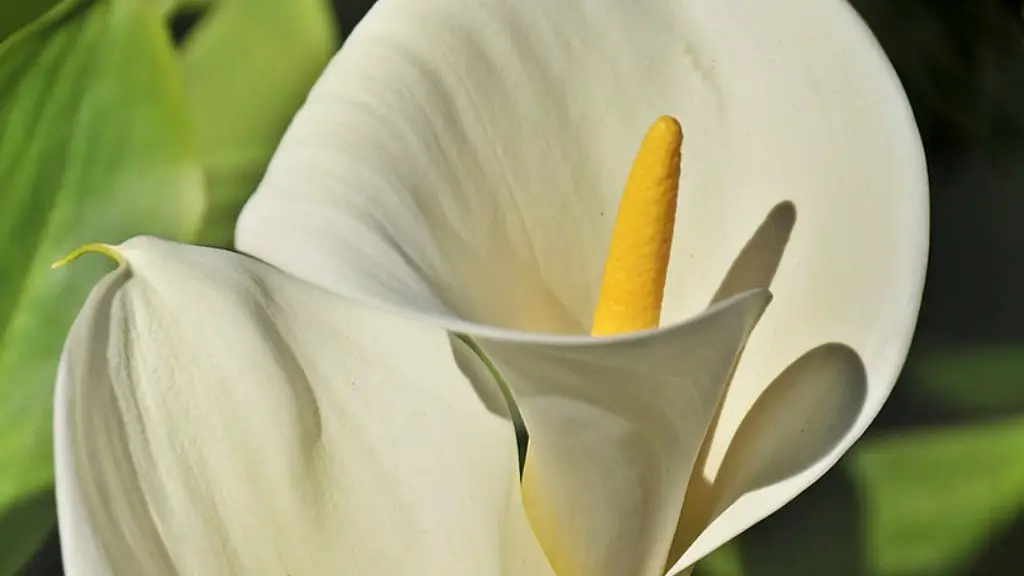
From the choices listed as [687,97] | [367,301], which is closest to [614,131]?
[687,97]

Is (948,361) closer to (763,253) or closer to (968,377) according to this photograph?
(968,377)

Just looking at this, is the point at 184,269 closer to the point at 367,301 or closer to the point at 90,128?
the point at 367,301

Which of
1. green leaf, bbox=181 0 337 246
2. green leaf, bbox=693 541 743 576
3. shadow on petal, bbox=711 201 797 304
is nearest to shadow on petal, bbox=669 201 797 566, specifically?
shadow on petal, bbox=711 201 797 304

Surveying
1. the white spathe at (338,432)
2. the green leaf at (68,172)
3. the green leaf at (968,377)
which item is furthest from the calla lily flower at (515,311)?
the green leaf at (968,377)

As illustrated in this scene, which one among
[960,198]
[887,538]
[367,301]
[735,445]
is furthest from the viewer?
[960,198]

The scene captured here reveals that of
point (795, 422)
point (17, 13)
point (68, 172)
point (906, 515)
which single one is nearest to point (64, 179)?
point (68, 172)
